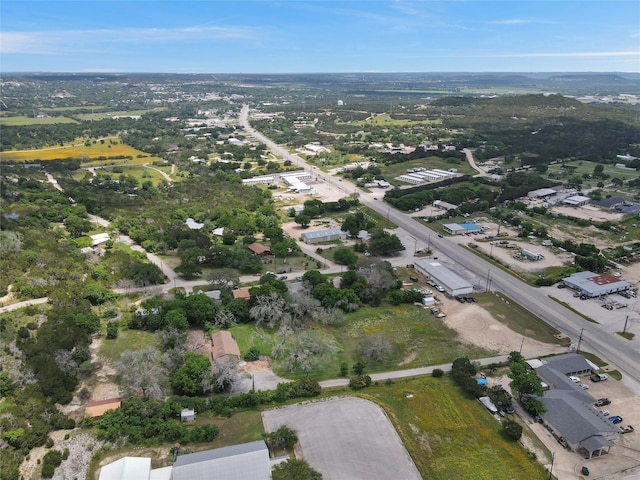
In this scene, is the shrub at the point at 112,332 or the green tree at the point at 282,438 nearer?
the green tree at the point at 282,438

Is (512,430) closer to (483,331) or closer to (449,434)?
(449,434)

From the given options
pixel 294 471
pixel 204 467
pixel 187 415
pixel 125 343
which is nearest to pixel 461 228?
pixel 125 343

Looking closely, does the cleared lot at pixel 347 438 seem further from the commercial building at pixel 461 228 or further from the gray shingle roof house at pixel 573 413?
the commercial building at pixel 461 228

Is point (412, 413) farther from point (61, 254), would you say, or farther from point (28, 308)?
point (61, 254)

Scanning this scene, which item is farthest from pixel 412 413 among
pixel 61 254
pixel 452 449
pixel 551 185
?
pixel 551 185

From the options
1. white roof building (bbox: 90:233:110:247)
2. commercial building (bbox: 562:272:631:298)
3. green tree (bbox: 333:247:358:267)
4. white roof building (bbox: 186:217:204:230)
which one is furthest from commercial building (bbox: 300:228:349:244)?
commercial building (bbox: 562:272:631:298)

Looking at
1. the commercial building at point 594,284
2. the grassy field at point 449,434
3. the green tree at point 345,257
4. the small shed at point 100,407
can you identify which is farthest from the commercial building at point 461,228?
the small shed at point 100,407
